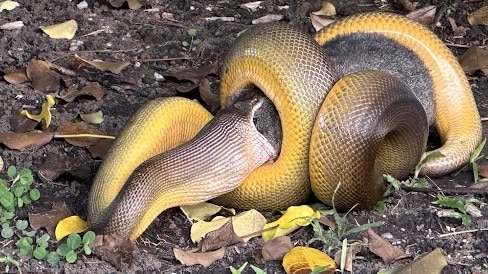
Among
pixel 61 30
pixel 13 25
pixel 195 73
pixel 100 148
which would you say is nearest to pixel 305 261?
pixel 100 148

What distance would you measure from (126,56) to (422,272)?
2.38 m

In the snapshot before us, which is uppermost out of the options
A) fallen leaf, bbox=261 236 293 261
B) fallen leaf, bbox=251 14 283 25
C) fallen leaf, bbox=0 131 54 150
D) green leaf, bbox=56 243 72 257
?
fallen leaf, bbox=261 236 293 261

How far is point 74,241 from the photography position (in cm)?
337

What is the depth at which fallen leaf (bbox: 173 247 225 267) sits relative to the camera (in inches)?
133

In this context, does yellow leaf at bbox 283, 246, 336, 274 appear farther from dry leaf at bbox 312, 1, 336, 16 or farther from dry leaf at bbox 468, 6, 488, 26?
dry leaf at bbox 468, 6, 488, 26

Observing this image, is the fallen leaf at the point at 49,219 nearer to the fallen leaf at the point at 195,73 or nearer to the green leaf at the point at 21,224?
the green leaf at the point at 21,224

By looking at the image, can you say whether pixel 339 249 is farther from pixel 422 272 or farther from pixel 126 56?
pixel 126 56

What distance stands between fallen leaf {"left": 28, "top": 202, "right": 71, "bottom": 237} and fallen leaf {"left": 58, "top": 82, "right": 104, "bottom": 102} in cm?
101

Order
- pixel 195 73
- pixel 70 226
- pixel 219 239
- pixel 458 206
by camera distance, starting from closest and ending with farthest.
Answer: pixel 219 239 → pixel 70 226 → pixel 458 206 → pixel 195 73

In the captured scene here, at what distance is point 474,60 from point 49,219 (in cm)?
263

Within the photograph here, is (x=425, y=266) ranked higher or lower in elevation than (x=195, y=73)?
higher

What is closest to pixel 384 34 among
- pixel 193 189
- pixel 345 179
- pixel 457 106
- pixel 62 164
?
pixel 457 106

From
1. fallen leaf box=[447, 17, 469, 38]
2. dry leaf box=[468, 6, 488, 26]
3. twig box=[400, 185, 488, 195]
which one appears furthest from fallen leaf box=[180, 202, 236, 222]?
dry leaf box=[468, 6, 488, 26]

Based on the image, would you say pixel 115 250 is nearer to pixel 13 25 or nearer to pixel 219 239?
pixel 219 239
